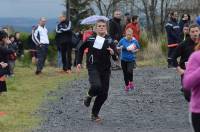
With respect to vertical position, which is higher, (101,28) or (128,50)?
(101,28)

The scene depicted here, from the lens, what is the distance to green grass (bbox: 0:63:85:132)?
11164 millimetres

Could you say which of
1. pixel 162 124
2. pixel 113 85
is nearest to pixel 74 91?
pixel 113 85

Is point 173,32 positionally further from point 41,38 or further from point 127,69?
point 127,69

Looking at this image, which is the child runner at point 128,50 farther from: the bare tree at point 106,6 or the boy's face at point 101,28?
the bare tree at point 106,6

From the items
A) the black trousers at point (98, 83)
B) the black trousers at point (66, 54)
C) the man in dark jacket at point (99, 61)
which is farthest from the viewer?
the black trousers at point (66, 54)

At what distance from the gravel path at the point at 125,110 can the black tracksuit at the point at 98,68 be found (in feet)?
1.63

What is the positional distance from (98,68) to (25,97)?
4.42m

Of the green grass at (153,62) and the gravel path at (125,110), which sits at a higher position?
the gravel path at (125,110)

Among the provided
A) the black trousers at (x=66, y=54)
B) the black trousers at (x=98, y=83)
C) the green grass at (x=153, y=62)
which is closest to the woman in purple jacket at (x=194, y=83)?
the black trousers at (x=98, y=83)

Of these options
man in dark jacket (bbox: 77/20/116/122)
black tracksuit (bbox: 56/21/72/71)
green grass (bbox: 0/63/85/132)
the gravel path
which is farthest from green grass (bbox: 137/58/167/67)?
man in dark jacket (bbox: 77/20/116/122)

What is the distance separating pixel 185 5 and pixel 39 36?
106ft

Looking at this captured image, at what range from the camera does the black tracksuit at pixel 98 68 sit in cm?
1111

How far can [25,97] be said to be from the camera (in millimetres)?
15203

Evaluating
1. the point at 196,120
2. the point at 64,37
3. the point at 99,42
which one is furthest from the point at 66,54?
the point at 196,120
